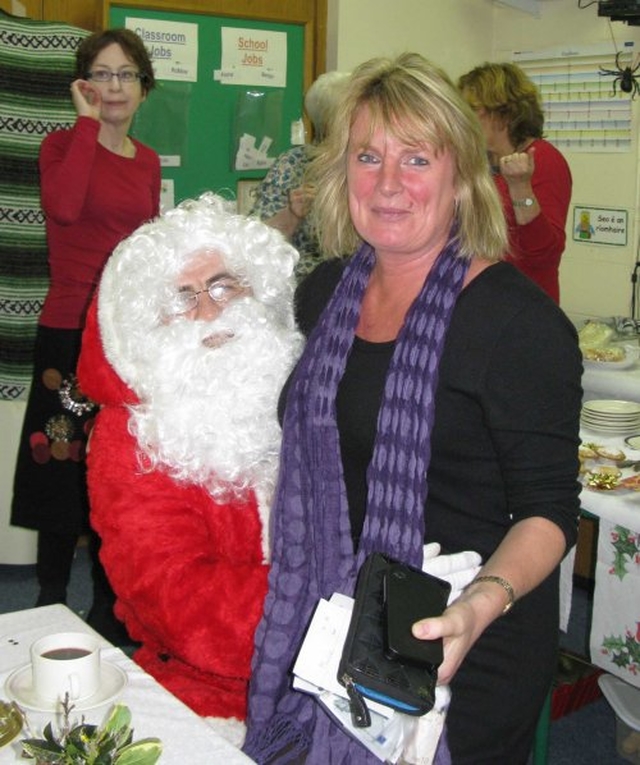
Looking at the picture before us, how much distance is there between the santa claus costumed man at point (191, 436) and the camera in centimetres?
139

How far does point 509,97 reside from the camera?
3.06 metres

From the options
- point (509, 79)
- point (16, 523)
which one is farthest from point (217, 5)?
point (16, 523)

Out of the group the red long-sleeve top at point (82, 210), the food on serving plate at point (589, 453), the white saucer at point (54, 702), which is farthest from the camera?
the red long-sleeve top at point (82, 210)

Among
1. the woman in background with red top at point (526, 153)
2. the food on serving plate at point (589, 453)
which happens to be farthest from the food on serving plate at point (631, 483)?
the woman in background with red top at point (526, 153)

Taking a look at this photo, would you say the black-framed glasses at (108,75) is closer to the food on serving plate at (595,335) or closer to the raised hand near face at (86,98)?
the raised hand near face at (86,98)

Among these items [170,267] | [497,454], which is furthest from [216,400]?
[497,454]

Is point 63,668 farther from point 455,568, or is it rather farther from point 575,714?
point 575,714

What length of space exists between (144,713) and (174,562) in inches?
9.2

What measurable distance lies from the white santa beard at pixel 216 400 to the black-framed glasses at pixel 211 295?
23 millimetres

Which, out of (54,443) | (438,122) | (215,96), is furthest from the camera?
(215,96)

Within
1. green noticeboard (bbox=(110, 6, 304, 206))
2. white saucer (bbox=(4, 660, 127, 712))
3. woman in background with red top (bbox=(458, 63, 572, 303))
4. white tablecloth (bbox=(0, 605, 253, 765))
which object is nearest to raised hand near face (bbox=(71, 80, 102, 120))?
green noticeboard (bbox=(110, 6, 304, 206))

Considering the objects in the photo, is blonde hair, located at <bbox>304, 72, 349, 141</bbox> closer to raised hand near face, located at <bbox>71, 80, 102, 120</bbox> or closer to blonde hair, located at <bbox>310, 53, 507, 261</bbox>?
raised hand near face, located at <bbox>71, 80, 102, 120</bbox>

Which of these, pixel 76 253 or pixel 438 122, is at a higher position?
pixel 438 122

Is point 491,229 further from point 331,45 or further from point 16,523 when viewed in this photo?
point 331,45
